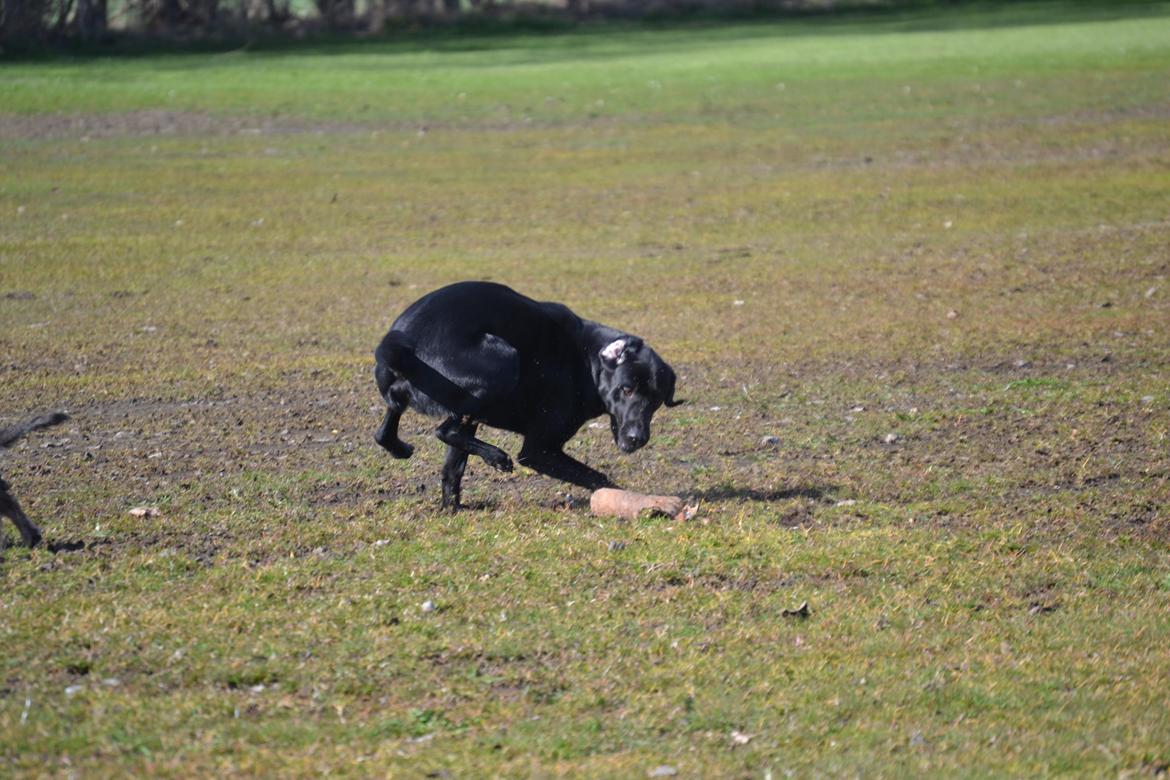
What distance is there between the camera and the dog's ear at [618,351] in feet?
27.5

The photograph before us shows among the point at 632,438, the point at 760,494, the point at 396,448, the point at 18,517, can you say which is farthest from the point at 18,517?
the point at 760,494

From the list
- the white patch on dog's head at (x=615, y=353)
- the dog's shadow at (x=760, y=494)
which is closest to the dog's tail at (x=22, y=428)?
the white patch on dog's head at (x=615, y=353)

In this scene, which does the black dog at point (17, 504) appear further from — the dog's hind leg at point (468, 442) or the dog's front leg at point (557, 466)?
the dog's front leg at point (557, 466)

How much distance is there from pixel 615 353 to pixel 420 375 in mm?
1077

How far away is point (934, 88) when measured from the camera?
2897cm

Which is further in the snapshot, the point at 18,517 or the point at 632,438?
Answer: the point at 632,438

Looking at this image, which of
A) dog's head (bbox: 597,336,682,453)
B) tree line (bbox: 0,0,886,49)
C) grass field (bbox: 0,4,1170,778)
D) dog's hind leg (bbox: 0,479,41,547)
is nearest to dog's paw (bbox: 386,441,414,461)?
grass field (bbox: 0,4,1170,778)

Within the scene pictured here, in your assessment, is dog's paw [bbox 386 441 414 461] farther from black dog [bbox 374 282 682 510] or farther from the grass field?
the grass field

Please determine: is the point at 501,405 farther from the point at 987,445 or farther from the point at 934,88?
the point at 934,88

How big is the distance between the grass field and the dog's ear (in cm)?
88

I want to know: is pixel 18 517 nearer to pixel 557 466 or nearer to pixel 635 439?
pixel 557 466

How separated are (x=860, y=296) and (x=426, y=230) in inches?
239

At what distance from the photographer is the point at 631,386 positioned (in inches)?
332

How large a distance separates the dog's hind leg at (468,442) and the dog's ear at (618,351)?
30.5 inches
